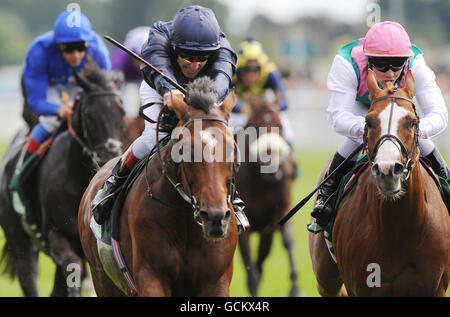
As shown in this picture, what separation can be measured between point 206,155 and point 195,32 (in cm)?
112

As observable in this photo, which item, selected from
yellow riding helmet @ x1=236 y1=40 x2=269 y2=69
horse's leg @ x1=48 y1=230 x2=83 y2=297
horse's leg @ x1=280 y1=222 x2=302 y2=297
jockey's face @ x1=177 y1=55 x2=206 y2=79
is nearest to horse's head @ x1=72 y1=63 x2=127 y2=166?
horse's leg @ x1=48 y1=230 x2=83 y2=297

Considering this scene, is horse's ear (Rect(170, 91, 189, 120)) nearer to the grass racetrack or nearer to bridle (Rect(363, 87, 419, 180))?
bridle (Rect(363, 87, 419, 180))

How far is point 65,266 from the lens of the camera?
773 centimetres

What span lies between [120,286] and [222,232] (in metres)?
1.72

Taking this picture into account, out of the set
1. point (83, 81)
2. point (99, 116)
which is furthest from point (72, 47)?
point (99, 116)

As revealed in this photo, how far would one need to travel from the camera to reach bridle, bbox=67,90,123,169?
775cm

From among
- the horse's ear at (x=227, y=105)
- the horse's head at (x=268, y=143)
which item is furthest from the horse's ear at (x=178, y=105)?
the horse's head at (x=268, y=143)

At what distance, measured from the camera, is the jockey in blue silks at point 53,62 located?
27.8 ft

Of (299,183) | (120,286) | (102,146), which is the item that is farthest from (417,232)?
(299,183)

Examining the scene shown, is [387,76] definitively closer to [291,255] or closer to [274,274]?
[291,255]

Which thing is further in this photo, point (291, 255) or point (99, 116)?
point (291, 255)

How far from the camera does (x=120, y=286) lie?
618cm

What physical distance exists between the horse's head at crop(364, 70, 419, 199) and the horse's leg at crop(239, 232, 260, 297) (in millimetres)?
4241
